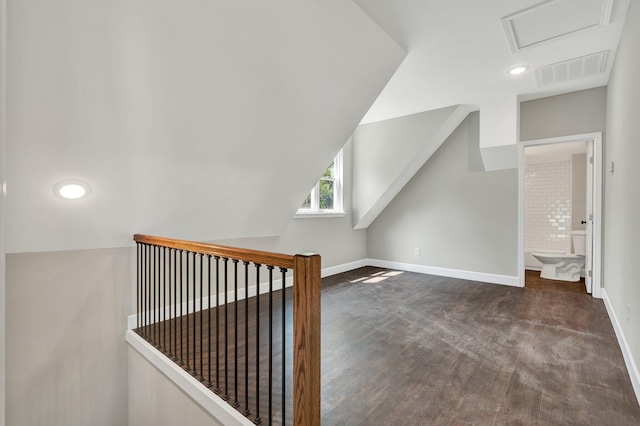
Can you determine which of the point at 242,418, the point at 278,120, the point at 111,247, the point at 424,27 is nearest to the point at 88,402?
the point at 111,247

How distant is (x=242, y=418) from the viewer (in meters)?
1.52

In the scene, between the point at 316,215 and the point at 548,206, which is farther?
the point at 548,206

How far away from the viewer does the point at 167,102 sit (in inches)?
81.4

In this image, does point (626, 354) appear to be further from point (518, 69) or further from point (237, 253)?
point (237, 253)

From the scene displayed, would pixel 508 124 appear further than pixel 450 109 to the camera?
No

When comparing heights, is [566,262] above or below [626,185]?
below

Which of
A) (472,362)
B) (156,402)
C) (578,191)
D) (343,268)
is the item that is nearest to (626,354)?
(472,362)

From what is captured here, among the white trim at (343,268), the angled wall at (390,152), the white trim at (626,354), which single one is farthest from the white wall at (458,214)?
the white trim at (626,354)

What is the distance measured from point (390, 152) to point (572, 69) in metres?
2.25

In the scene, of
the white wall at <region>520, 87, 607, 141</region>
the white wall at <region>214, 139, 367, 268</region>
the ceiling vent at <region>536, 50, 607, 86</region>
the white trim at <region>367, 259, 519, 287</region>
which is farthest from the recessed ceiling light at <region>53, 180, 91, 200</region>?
the white wall at <region>520, 87, 607, 141</region>

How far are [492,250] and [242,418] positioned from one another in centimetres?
407

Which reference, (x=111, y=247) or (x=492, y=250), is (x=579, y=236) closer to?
(x=492, y=250)

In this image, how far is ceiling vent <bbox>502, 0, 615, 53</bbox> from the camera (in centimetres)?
214

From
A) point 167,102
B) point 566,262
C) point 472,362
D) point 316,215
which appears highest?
point 167,102
